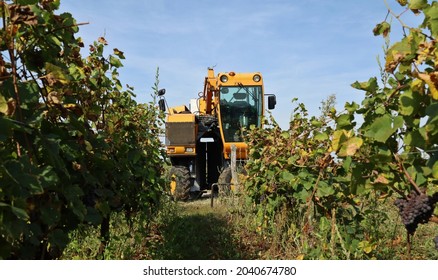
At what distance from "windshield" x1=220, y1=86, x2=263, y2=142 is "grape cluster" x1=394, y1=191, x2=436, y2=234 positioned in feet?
29.5

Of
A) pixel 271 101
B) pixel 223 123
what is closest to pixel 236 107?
pixel 223 123

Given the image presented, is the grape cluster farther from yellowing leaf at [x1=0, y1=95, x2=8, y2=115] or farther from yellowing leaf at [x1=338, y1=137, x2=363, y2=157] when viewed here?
yellowing leaf at [x1=0, y1=95, x2=8, y2=115]

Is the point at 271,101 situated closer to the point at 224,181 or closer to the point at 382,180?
the point at 224,181

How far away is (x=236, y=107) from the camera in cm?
1131

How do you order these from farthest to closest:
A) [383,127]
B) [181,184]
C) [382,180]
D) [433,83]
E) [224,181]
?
[181,184], [224,181], [382,180], [383,127], [433,83]

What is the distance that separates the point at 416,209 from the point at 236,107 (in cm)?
929

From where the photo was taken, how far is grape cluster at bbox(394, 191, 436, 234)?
2.08m

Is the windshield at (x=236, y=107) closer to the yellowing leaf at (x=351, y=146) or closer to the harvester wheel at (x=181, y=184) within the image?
the harvester wheel at (x=181, y=184)

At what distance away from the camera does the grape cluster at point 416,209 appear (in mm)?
2076

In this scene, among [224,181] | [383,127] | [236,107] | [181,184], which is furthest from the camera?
[236,107]

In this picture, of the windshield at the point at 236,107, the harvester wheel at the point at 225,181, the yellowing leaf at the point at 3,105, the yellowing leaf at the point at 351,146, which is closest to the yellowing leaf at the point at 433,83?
the yellowing leaf at the point at 351,146

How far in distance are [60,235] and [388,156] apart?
1.61 m

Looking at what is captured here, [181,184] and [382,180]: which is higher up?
[382,180]

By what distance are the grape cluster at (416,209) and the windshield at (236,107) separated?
9.00 m
